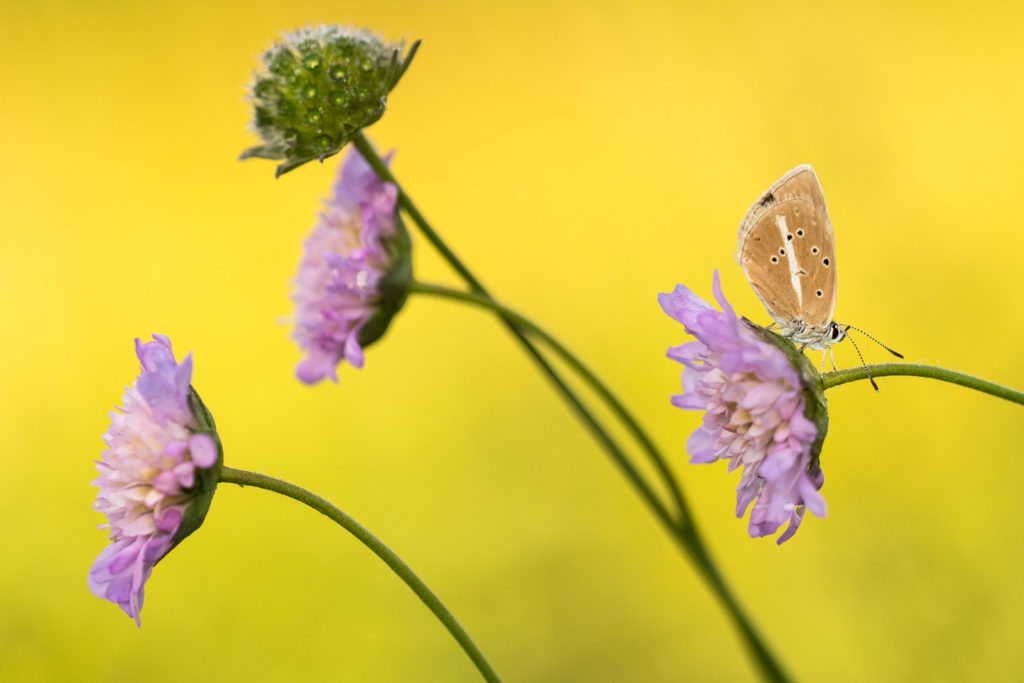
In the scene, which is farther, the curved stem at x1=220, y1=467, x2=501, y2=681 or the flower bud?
the flower bud

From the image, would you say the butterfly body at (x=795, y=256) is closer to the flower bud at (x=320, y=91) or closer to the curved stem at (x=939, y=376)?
the curved stem at (x=939, y=376)

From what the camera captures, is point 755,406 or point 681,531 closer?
point 755,406

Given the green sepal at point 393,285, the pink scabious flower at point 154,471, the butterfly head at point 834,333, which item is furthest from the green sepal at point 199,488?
the butterfly head at point 834,333

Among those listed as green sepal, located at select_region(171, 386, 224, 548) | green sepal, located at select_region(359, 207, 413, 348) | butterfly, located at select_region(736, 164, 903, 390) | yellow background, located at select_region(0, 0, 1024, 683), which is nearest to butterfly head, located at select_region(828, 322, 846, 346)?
butterfly, located at select_region(736, 164, 903, 390)

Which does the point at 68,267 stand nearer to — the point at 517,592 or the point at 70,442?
the point at 70,442

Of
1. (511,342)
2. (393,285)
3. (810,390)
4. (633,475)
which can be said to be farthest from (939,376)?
(511,342)

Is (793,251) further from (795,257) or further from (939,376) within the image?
(939,376)

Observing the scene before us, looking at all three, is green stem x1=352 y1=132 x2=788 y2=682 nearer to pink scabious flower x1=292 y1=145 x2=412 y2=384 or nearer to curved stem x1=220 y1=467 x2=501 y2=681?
pink scabious flower x1=292 y1=145 x2=412 y2=384
